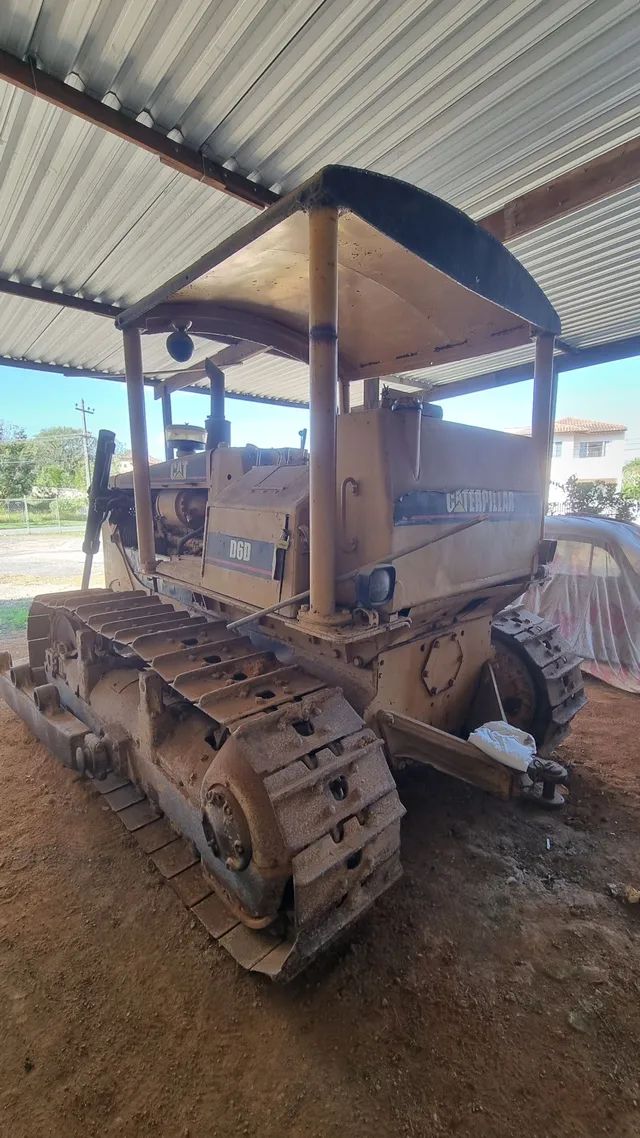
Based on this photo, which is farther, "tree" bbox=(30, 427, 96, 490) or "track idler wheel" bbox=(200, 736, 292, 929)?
"tree" bbox=(30, 427, 96, 490)

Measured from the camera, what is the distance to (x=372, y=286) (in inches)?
103

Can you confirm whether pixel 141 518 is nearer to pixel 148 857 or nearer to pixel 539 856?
pixel 148 857

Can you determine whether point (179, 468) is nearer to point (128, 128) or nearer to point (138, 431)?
point (138, 431)

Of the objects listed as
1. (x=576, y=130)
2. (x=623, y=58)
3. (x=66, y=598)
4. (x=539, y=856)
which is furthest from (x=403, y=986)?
(x=576, y=130)

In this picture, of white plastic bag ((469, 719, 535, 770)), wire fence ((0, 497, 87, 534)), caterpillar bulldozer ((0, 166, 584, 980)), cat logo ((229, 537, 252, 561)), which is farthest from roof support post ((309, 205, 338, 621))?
wire fence ((0, 497, 87, 534))

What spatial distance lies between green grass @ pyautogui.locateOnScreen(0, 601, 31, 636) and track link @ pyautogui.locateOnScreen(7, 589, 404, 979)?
5.41 metres

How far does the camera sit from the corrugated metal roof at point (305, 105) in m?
2.48

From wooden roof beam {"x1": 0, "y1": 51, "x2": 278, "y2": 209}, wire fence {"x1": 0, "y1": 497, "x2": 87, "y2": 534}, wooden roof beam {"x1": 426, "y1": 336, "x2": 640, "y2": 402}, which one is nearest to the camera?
wooden roof beam {"x1": 0, "y1": 51, "x2": 278, "y2": 209}

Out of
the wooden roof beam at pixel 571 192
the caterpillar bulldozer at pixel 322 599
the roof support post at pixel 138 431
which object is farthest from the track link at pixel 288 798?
the wooden roof beam at pixel 571 192

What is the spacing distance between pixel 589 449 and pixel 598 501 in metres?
33.4

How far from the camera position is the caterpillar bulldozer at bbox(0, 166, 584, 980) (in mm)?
1860

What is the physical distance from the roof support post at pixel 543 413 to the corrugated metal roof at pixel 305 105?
1.45 metres

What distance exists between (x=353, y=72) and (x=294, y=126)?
0.54 meters

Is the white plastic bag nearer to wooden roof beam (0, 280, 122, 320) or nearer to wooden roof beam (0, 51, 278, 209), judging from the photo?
wooden roof beam (0, 51, 278, 209)
